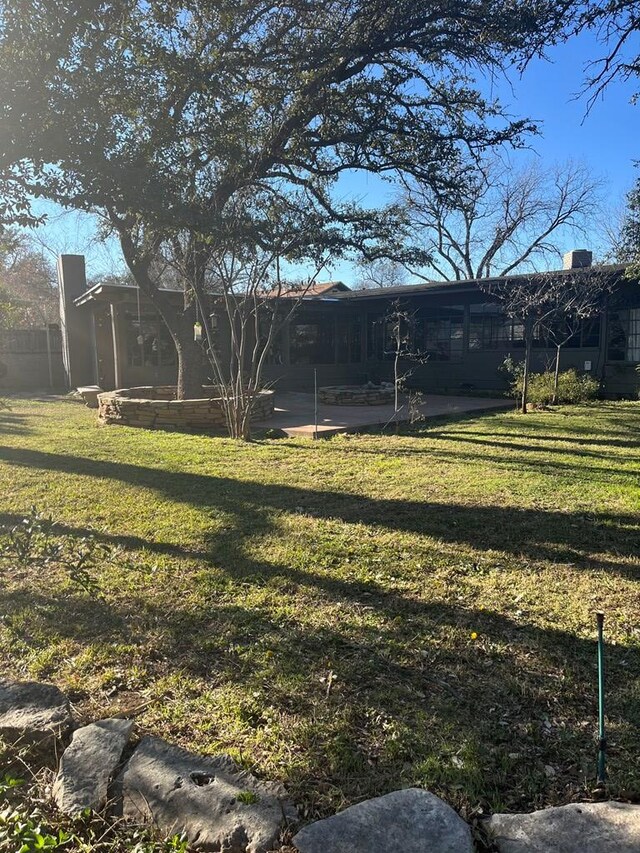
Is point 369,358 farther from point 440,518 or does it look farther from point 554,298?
point 440,518

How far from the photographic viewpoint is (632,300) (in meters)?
13.1

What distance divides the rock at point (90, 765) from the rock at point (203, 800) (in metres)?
0.07

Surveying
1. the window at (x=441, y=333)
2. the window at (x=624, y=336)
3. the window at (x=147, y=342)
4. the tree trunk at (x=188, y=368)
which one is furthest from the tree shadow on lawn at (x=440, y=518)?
the window at (x=441, y=333)

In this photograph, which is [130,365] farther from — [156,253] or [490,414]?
[490,414]

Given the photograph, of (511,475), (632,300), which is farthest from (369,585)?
(632,300)

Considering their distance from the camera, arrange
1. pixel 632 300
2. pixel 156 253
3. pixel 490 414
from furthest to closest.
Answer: pixel 632 300 → pixel 490 414 → pixel 156 253

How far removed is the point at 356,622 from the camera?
3.01 metres

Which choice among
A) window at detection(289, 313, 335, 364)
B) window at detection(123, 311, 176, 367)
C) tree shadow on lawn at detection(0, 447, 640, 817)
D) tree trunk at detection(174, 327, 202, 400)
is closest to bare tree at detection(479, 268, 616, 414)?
window at detection(289, 313, 335, 364)

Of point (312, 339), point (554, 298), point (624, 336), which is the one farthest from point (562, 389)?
point (312, 339)

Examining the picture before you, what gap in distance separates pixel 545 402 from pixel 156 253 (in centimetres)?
804

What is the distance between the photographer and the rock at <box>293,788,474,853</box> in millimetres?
1606

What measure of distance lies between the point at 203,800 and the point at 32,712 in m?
0.82

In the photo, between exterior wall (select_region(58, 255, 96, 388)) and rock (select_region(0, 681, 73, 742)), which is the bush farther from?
exterior wall (select_region(58, 255, 96, 388))

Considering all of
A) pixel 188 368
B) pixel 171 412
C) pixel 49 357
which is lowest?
pixel 171 412
